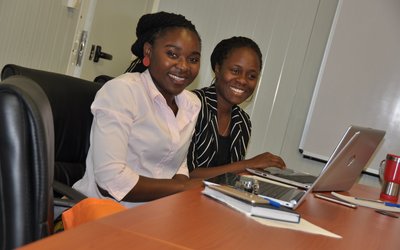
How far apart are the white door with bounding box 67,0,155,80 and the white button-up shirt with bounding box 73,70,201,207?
1466 mm

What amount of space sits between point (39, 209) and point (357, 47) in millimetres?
2999

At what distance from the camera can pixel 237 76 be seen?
8.18ft

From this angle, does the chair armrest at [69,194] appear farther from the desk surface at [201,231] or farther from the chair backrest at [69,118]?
the desk surface at [201,231]

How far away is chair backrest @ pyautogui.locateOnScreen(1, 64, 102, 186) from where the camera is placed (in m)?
1.68

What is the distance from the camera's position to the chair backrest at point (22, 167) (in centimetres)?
81

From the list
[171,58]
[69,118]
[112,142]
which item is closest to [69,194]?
[112,142]

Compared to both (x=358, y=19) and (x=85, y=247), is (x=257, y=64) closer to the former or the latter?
(x=358, y=19)

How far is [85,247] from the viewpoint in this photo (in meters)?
0.78

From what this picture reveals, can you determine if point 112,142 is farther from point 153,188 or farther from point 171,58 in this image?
point 171,58

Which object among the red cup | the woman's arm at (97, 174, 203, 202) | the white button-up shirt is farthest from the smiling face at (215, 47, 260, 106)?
the woman's arm at (97, 174, 203, 202)

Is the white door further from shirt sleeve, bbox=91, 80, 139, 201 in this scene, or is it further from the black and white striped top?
shirt sleeve, bbox=91, 80, 139, 201

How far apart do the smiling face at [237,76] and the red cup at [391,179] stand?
71cm

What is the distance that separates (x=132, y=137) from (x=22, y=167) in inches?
37.3

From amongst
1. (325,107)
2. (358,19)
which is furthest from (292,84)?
(358,19)
